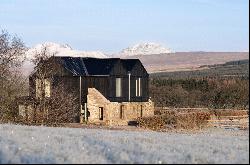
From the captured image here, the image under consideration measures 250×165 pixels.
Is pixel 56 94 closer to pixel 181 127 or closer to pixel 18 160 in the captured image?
pixel 181 127

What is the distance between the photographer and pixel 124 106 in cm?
6550

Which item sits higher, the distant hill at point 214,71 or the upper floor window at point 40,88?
the distant hill at point 214,71

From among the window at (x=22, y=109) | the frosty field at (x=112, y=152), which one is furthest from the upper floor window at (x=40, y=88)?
the frosty field at (x=112, y=152)

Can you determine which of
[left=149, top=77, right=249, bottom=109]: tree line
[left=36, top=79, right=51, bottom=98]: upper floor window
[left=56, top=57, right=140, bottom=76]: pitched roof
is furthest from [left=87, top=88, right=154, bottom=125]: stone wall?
[left=149, top=77, right=249, bottom=109]: tree line

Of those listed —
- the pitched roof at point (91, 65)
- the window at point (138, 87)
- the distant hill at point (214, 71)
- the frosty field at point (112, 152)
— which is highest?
the distant hill at point (214, 71)

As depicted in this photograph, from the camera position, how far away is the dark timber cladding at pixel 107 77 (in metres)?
63.6

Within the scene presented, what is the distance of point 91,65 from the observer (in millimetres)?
66250

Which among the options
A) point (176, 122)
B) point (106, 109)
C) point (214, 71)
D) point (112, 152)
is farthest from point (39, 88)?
point (214, 71)

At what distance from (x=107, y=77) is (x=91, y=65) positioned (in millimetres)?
2795

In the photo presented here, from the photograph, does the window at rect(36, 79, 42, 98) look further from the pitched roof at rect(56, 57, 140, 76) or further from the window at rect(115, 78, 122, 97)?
the window at rect(115, 78, 122, 97)

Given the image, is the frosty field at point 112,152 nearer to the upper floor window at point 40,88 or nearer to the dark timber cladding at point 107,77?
the upper floor window at point 40,88

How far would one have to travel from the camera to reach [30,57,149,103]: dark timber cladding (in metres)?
63.6

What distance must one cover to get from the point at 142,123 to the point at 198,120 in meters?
5.43

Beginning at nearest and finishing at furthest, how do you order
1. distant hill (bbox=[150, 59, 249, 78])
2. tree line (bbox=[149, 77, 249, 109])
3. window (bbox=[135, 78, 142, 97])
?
window (bbox=[135, 78, 142, 97]) < tree line (bbox=[149, 77, 249, 109]) < distant hill (bbox=[150, 59, 249, 78])
